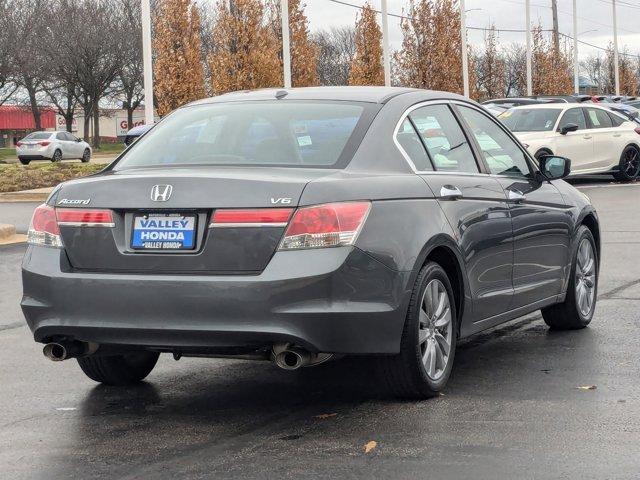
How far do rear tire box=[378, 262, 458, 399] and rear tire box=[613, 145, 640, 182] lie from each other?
20.5 metres

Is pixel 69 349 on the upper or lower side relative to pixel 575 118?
lower

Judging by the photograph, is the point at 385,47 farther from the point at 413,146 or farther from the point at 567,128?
the point at 413,146

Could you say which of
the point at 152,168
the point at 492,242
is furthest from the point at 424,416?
the point at 152,168

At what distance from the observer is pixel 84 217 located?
19.4 ft

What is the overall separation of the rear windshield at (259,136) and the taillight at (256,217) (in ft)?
1.76

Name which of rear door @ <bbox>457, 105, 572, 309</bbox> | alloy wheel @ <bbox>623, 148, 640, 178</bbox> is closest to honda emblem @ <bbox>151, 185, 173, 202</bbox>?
rear door @ <bbox>457, 105, 572, 309</bbox>

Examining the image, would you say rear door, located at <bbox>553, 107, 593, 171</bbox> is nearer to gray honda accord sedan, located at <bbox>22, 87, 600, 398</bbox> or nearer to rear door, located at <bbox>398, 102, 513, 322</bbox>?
rear door, located at <bbox>398, 102, 513, 322</bbox>

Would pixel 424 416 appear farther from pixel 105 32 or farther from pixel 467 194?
pixel 105 32

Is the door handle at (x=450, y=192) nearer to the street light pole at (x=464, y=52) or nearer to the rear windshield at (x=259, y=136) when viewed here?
the rear windshield at (x=259, y=136)

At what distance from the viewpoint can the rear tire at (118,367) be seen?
679 cm

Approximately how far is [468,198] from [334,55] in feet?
361

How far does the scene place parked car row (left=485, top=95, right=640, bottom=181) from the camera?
2464 centimetres

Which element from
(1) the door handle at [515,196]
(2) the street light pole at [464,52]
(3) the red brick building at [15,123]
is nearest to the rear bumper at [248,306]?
(1) the door handle at [515,196]

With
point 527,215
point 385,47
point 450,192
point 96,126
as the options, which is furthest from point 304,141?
point 96,126
